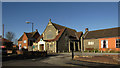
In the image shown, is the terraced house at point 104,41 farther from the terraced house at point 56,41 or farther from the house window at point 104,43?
the terraced house at point 56,41

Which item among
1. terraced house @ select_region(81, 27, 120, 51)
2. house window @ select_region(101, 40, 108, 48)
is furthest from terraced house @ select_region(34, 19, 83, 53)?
house window @ select_region(101, 40, 108, 48)

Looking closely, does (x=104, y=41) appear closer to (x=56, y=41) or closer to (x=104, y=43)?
(x=104, y=43)

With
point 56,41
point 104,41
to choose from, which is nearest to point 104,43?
point 104,41

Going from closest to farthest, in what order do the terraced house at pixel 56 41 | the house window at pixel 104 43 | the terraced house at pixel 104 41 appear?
1. the terraced house at pixel 104 41
2. the house window at pixel 104 43
3. the terraced house at pixel 56 41

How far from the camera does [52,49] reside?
35031mm

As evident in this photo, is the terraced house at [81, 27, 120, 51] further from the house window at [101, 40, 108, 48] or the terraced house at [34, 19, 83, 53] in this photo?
the terraced house at [34, 19, 83, 53]

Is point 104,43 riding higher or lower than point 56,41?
lower

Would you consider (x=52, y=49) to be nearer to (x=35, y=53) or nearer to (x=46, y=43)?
(x=46, y=43)

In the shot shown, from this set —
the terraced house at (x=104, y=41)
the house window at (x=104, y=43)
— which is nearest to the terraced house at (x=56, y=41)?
the terraced house at (x=104, y=41)

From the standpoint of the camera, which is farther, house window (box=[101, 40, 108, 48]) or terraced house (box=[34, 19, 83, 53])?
terraced house (box=[34, 19, 83, 53])

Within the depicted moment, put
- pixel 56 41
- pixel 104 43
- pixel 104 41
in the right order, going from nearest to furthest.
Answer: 1. pixel 104 43
2. pixel 104 41
3. pixel 56 41

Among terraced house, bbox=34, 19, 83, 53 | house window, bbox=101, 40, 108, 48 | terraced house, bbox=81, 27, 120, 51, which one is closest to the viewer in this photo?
terraced house, bbox=81, 27, 120, 51

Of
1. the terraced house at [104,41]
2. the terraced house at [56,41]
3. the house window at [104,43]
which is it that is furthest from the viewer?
the terraced house at [56,41]

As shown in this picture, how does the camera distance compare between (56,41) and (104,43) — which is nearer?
(104,43)
